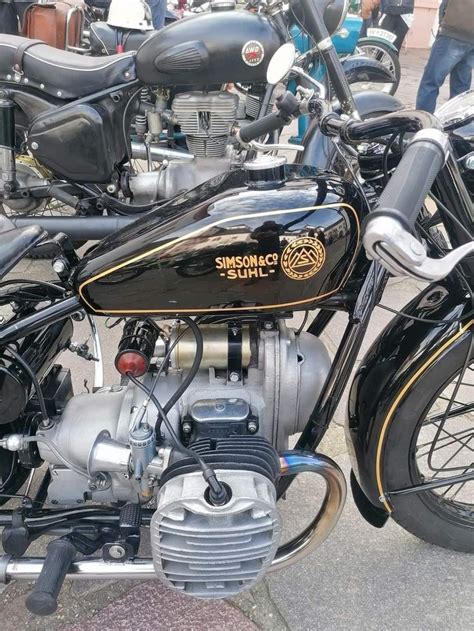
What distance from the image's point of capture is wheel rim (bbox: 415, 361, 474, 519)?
62.9 inches

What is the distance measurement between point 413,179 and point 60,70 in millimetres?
2124

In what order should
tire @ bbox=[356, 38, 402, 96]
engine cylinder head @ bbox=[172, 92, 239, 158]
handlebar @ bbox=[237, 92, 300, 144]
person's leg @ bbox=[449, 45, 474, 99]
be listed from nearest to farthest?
handlebar @ bbox=[237, 92, 300, 144] < engine cylinder head @ bbox=[172, 92, 239, 158] < person's leg @ bbox=[449, 45, 474, 99] < tire @ bbox=[356, 38, 402, 96]

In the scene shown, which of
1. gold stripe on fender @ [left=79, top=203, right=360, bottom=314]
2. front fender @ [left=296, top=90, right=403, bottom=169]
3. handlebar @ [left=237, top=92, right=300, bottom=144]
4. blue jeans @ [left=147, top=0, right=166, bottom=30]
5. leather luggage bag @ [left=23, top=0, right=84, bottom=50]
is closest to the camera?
gold stripe on fender @ [left=79, top=203, right=360, bottom=314]

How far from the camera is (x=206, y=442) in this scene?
4.12 ft

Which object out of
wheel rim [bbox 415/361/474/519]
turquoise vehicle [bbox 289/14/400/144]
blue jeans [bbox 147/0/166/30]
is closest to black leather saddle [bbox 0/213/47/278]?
wheel rim [bbox 415/361/474/519]

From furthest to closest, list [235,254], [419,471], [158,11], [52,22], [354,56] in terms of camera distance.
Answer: [158,11] < [354,56] < [52,22] < [419,471] < [235,254]

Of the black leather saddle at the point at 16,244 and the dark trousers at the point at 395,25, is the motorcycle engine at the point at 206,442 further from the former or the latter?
the dark trousers at the point at 395,25

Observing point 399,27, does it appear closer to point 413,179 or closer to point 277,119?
point 277,119

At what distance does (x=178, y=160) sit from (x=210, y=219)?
2.08 meters

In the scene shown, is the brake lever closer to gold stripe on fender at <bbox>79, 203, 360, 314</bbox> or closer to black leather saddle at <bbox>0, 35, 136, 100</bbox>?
gold stripe on fender at <bbox>79, 203, 360, 314</bbox>

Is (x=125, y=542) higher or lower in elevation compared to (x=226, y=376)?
lower

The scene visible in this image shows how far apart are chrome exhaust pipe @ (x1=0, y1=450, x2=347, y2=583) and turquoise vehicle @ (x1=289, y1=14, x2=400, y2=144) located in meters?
1.84

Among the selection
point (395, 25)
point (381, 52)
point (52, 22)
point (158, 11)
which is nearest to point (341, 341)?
point (52, 22)

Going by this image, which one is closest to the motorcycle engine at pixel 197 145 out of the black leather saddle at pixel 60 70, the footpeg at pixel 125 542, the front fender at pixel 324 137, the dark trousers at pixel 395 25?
the black leather saddle at pixel 60 70
